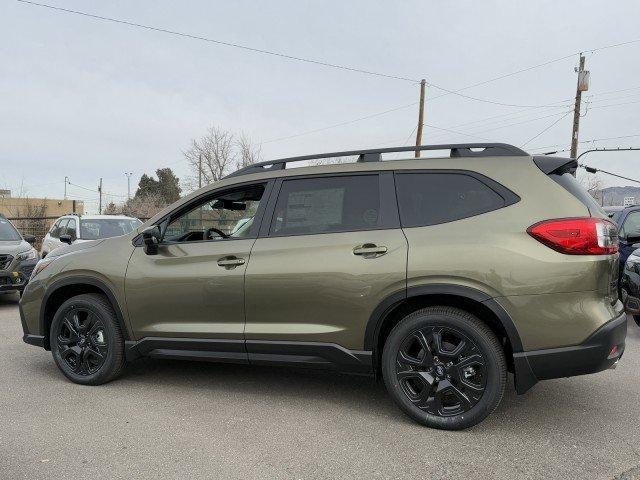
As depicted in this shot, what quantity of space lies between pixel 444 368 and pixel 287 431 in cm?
112

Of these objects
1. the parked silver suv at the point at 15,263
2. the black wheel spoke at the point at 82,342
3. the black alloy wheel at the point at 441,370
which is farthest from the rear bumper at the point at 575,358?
the parked silver suv at the point at 15,263

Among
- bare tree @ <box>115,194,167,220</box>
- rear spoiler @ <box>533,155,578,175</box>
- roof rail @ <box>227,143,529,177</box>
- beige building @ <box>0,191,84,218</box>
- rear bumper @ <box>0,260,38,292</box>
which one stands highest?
bare tree @ <box>115,194,167,220</box>

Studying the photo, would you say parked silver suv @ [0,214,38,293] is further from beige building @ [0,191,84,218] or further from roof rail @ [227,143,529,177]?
beige building @ [0,191,84,218]

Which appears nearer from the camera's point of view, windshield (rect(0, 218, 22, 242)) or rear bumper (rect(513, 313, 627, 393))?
rear bumper (rect(513, 313, 627, 393))

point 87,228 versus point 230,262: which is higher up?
point 87,228

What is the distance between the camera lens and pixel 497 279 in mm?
3031

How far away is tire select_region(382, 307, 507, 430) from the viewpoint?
3.10 meters

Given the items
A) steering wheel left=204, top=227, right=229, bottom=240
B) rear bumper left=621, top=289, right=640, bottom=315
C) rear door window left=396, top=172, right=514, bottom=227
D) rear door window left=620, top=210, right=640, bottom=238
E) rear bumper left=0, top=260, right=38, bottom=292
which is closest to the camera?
rear door window left=396, top=172, right=514, bottom=227

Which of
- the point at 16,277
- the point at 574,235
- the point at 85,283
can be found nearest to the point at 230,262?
the point at 85,283

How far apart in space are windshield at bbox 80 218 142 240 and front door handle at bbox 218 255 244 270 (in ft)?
25.1

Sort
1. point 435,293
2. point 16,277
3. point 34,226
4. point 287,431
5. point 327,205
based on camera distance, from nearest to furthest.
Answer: point 435,293 → point 287,431 → point 327,205 → point 16,277 → point 34,226

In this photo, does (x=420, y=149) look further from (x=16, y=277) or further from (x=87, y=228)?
(x=87, y=228)

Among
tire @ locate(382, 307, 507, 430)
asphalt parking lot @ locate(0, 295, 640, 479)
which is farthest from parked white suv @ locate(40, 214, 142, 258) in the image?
tire @ locate(382, 307, 507, 430)

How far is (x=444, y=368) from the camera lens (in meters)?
3.19
